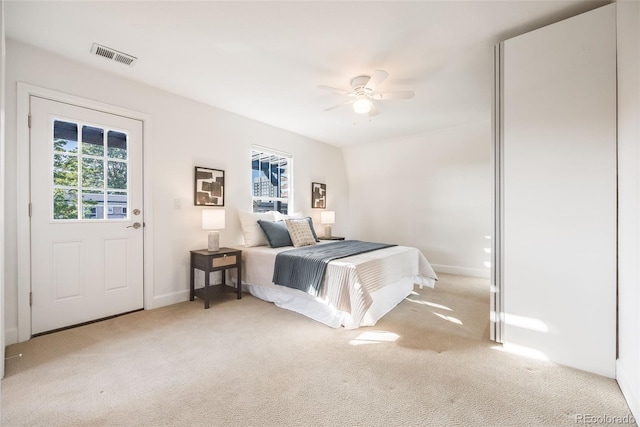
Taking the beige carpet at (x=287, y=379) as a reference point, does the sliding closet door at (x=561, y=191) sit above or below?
above

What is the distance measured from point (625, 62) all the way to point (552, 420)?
209cm

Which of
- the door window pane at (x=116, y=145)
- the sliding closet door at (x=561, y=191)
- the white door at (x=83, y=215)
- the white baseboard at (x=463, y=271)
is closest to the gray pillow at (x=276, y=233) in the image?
the white door at (x=83, y=215)

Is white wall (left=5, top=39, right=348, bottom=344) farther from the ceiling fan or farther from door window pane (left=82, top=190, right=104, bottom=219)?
the ceiling fan

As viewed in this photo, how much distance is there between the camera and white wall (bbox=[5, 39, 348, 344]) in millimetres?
2295

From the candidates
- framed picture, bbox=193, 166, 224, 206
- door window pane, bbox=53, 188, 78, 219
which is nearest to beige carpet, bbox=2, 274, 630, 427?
door window pane, bbox=53, 188, 78, 219

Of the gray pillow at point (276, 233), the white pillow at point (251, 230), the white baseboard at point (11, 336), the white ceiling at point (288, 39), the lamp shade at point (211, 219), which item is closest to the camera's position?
the white ceiling at point (288, 39)

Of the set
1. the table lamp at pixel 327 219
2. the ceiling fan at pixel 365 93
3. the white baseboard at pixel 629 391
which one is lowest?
the white baseboard at pixel 629 391

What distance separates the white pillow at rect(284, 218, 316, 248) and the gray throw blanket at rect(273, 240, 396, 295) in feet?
1.75

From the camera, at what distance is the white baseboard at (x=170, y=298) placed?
3.13m

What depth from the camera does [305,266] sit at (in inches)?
113

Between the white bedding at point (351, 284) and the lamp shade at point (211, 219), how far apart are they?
0.49m

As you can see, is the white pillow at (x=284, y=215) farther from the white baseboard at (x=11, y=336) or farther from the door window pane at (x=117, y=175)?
the white baseboard at (x=11, y=336)

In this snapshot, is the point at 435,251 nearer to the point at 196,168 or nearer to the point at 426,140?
the point at 426,140

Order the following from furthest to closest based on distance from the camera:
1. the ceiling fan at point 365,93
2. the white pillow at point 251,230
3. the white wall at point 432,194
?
the white wall at point 432,194 → the white pillow at point 251,230 → the ceiling fan at point 365,93
